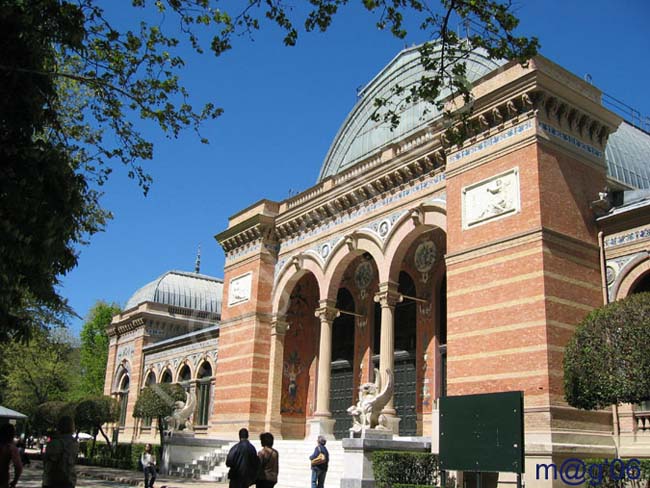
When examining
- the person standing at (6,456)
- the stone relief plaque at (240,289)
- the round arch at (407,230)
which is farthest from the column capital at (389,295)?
the person standing at (6,456)

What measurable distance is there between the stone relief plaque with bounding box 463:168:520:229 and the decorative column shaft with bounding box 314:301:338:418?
24.5 ft

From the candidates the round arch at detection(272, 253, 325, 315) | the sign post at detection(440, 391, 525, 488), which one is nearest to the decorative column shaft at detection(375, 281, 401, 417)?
the round arch at detection(272, 253, 325, 315)

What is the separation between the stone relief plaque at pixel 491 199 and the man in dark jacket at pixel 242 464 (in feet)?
31.4

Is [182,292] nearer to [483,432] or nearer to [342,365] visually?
[342,365]

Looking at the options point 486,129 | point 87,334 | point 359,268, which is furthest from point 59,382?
point 486,129

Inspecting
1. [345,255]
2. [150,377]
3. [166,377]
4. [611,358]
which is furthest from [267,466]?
[150,377]

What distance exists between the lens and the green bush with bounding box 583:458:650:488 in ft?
42.5

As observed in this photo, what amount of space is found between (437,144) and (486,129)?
1902 mm

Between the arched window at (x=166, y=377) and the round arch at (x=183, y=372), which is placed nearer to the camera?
the round arch at (x=183, y=372)

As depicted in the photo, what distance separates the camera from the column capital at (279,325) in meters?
25.1

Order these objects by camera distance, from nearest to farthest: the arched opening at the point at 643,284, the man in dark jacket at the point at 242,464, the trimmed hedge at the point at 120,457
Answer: the man in dark jacket at the point at 242,464 → the arched opening at the point at 643,284 → the trimmed hedge at the point at 120,457

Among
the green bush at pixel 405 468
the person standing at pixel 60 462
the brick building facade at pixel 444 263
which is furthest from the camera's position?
the brick building facade at pixel 444 263

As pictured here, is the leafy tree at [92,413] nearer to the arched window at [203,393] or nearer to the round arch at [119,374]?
the arched window at [203,393]

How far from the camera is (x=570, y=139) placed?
55.2 feet
